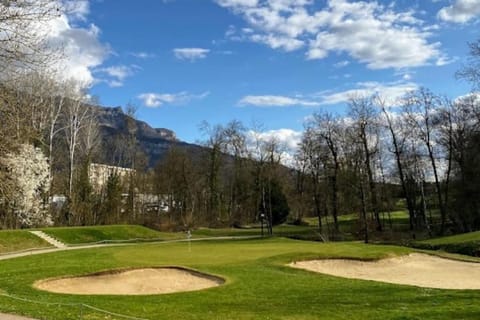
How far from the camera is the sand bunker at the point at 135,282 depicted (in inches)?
790

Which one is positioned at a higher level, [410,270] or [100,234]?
[100,234]

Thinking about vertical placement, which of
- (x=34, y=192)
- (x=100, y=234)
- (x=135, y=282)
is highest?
(x=34, y=192)

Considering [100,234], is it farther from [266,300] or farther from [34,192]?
[266,300]

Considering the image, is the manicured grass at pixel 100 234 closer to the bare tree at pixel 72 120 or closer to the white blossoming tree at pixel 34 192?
the white blossoming tree at pixel 34 192

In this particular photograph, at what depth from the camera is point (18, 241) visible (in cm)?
4156

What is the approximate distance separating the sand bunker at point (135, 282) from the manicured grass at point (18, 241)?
19736mm

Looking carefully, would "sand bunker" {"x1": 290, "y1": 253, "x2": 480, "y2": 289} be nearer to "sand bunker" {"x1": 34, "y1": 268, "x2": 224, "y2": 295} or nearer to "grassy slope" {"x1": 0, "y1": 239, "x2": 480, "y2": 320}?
"grassy slope" {"x1": 0, "y1": 239, "x2": 480, "y2": 320}

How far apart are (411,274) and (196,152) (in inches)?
2331

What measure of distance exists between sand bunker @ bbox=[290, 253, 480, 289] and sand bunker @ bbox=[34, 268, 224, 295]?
265 inches

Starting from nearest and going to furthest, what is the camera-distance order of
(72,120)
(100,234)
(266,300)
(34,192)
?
(266,300) → (34,192) → (100,234) → (72,120)

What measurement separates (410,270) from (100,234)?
34.7m

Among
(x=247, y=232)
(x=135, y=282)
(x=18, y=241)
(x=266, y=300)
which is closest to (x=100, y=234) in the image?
(x=18, y=241)

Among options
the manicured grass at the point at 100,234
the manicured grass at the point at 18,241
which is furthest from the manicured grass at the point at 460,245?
the manicured grass at the point at 18,241

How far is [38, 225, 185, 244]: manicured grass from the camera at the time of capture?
4787cm
